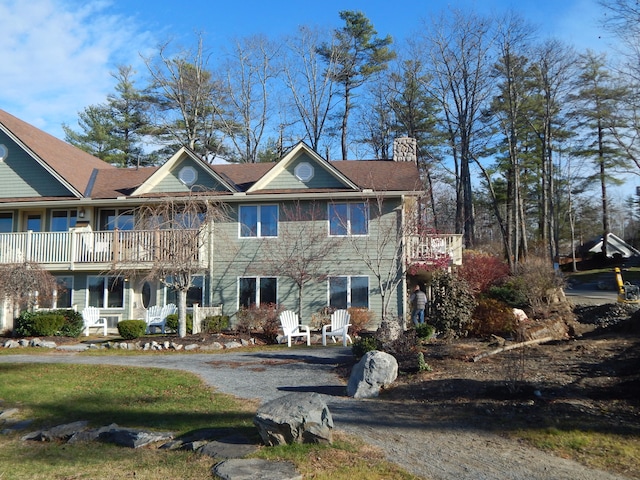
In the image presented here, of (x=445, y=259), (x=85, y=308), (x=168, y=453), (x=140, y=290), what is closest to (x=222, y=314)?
(x=140, y=290)

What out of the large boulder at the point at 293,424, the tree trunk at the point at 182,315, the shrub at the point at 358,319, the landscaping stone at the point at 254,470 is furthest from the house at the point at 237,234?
the landscaping stone at the point at 254,470

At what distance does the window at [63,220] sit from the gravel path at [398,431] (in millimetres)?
10374

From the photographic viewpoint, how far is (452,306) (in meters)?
15.2

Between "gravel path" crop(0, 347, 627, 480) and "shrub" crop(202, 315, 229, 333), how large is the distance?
17.9 feet

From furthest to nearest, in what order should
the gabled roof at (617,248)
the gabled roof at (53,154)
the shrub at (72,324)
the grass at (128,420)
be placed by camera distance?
1. the gabled roof at (617,248)
2. the gabled roof at (53,154)
3. the shrub at (72,324)
4. the grass at (128,420)

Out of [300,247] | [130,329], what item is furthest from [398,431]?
[300,247]

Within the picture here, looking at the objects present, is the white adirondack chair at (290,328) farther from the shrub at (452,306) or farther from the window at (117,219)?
the window at (117,219)

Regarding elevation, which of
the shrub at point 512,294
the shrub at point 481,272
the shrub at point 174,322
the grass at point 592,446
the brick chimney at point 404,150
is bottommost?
the grass at point 592,446

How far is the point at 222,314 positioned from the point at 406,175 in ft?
28.5

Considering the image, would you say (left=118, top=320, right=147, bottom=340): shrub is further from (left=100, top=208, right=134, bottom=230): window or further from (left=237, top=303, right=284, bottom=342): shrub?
(left=100, top=208, right=134, bottom=230): window

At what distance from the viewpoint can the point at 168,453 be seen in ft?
20.0

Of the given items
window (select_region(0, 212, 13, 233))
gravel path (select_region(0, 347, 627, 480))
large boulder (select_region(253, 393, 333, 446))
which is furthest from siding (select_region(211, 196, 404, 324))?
large boulder (select_region(253, 393, 333, 446))

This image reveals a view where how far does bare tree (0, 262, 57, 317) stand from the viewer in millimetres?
17172

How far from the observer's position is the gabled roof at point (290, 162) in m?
20.3
